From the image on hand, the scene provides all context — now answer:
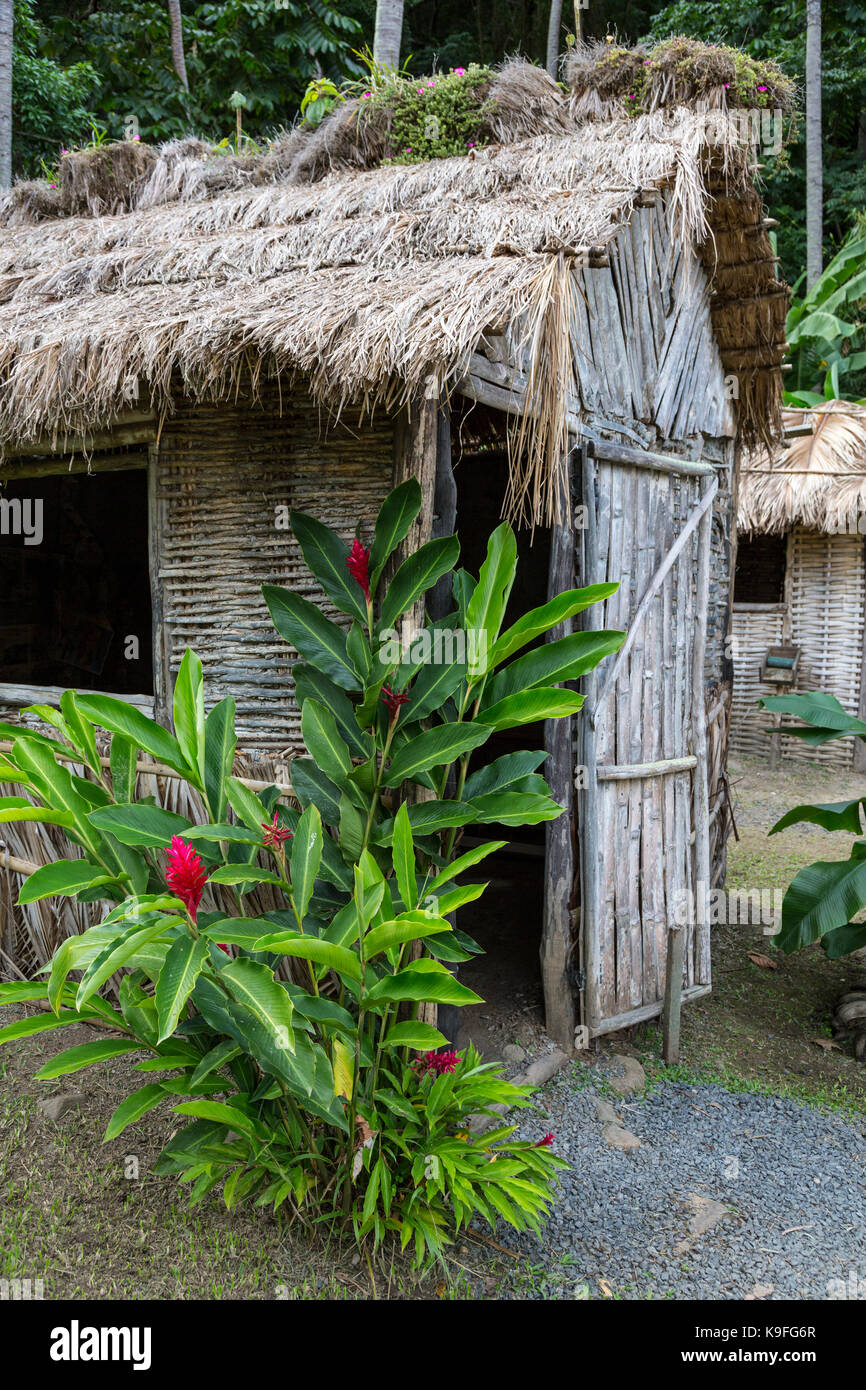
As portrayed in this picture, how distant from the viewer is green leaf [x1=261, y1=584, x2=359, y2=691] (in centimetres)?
295

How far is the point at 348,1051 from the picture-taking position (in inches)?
104

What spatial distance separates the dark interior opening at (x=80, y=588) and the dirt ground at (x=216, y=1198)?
356cm

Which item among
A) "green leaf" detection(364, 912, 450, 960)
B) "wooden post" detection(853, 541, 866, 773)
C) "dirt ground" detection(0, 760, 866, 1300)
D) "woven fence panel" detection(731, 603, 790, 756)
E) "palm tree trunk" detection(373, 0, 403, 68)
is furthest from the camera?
"woven fence panel" detection(731, 603, 790, 756)

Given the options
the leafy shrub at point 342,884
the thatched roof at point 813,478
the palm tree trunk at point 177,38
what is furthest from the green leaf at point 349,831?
the palm tree trunk at point 177,38

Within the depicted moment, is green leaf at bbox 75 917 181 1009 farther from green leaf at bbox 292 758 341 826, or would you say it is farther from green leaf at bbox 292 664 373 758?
green leaf at bbox 292 664 373 758

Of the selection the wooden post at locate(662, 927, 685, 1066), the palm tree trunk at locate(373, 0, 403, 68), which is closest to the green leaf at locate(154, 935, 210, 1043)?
the wooden post at locate(662, 927, 685, 1066)

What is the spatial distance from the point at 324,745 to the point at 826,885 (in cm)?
274

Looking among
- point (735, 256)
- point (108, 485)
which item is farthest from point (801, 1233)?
point (108, 485)

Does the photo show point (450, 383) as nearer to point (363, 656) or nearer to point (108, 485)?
point (363, 656)

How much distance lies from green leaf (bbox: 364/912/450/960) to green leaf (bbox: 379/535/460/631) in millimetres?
955

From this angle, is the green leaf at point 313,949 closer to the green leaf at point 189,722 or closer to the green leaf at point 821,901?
the green leaf at point 189,722

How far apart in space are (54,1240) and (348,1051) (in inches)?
42.4

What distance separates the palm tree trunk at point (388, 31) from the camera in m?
8.59

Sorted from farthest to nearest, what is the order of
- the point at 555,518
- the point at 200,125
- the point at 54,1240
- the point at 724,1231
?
1. the point at 200,125
2. the point at 555,518
3. the point at 724,1231
4. the point at 54,1240
